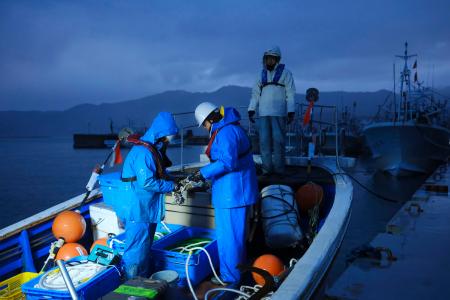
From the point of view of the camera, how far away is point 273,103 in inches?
206

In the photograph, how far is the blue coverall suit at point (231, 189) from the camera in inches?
128

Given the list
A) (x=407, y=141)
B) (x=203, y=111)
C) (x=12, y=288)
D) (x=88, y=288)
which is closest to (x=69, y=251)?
(x=12, y=288)

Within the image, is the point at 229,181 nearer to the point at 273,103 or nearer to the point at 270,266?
the point at 270,266

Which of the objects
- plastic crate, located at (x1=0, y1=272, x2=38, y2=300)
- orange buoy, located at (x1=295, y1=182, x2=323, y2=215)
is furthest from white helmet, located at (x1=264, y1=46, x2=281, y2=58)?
plastic crate, located at (x1=0, y1=272, x2=38, y2=300)

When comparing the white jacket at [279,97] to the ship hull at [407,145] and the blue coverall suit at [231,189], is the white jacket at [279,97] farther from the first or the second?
the ship hull at [407,145]

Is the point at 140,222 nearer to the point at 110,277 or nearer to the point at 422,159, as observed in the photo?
the point at 110,277

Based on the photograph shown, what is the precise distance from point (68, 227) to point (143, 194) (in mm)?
1622

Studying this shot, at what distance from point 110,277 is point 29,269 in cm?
155

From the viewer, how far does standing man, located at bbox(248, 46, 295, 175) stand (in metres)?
5.20

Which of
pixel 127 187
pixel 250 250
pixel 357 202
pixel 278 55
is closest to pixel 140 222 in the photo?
pixel 127 187

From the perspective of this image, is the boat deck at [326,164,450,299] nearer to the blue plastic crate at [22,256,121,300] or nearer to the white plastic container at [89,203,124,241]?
the blue plastic crate at [22,256,121,300]

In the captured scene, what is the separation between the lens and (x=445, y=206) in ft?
21.6

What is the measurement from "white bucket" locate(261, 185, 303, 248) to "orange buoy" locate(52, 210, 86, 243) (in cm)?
222

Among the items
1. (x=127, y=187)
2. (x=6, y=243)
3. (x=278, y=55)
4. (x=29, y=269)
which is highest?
(x=278, y=55)
